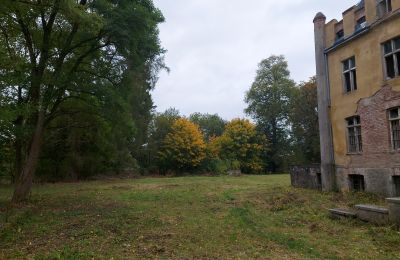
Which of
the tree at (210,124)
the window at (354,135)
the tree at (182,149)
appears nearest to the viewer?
the window at (354,135)

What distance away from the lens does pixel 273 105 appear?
185ft

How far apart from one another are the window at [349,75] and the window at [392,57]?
2070 millimetres

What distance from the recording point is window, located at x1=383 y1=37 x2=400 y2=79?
14742 millimetres

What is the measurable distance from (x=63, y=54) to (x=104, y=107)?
3.07 meters

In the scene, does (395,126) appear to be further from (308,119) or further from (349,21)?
(308,119)

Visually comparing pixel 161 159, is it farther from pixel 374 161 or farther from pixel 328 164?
pixel 374 161

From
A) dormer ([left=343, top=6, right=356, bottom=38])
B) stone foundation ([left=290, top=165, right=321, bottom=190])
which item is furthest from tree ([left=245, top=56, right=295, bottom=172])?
dormer ([left=343, top=6, right=356, bottom=38])

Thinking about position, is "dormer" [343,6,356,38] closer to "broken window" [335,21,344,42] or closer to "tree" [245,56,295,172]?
"broken window" [335,21,344,42]

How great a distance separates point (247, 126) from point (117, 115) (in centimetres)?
3685

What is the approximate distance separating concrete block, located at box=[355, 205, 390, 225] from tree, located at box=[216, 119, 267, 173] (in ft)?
130

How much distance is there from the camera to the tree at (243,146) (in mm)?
51406

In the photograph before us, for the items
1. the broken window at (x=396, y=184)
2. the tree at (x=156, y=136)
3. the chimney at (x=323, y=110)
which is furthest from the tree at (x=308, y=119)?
the broken window at (x=396, y=184)

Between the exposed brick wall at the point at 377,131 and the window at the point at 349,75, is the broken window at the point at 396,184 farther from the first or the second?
the window at the point at 349,75

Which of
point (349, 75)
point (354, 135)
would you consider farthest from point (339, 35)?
point (354, 135)
